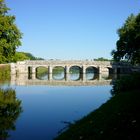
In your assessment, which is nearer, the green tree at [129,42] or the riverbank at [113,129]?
the riverbank at [113,129]

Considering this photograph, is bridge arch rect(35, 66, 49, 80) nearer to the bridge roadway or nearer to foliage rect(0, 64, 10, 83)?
the bridge roadway

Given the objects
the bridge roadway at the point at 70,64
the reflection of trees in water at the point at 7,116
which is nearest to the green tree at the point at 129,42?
the bridge roadway at the point at 70,64

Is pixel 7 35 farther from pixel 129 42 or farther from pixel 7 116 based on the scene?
pixel 7 116

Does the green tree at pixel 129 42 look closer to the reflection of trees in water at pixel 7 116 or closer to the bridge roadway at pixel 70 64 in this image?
the bridge roadway at pixel 70 64

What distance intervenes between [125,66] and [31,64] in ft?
82.7

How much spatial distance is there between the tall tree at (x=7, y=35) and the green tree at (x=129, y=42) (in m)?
21.7

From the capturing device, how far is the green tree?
70806mm

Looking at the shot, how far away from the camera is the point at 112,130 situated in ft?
43.5

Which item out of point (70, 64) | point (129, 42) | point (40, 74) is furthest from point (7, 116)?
point (40, 74)

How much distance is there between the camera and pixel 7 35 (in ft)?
190

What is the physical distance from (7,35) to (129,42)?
26722mm

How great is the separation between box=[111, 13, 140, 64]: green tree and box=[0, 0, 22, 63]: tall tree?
21.7 m

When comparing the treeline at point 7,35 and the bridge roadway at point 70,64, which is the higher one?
the treeline at point 7,35

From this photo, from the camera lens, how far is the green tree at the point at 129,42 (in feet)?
232
